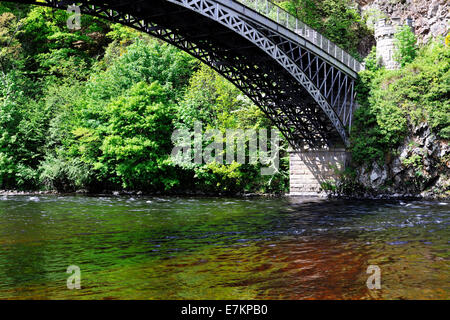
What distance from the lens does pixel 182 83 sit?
4184 cm

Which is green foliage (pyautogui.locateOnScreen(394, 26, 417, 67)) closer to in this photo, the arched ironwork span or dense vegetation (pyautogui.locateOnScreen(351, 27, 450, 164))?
dense vegetation (pyautogui.locateOnScreen(351, 27, 450, 164))

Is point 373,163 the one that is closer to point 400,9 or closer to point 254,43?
point 254,43

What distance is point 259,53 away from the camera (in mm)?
26016

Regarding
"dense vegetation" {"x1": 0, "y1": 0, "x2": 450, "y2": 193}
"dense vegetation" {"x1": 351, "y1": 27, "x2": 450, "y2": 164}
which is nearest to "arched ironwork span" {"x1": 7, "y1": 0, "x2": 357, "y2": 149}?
"dense vegetation" {"x1": 351, "y1": 27, "x2": 450, "y2": 164}

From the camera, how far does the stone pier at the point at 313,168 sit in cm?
3155

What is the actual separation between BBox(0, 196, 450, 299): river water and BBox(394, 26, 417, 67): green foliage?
573 inches

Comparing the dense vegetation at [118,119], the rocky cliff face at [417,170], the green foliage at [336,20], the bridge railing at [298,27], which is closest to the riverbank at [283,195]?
the rocky cliff face at [417,170]

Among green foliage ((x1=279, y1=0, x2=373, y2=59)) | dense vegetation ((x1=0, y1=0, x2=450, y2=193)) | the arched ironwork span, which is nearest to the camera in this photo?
the arched ironwork span

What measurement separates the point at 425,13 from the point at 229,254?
32.2m

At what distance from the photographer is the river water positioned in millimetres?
8375

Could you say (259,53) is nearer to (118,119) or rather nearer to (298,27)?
(298,27)

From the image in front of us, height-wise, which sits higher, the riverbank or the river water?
the riverbank
